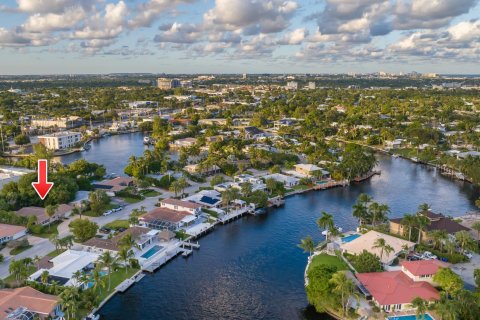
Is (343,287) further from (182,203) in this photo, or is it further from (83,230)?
(182,203)

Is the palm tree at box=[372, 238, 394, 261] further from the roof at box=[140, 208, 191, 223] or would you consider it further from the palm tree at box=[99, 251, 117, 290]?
the palm tree at box=[99, 251, 117, 290]

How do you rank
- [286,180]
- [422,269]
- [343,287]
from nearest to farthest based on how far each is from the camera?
[343,287] → [422,269] → [286,180]

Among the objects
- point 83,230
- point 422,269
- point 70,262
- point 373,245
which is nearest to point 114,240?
point 83,230

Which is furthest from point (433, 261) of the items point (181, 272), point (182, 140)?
point (182, 140)

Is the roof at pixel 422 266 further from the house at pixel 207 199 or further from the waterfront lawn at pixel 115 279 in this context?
the house at pixel 207 199

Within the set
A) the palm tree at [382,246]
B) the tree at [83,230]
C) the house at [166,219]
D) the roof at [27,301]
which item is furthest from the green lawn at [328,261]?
the tree at [83,230]

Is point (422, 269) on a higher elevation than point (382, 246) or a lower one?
lower
